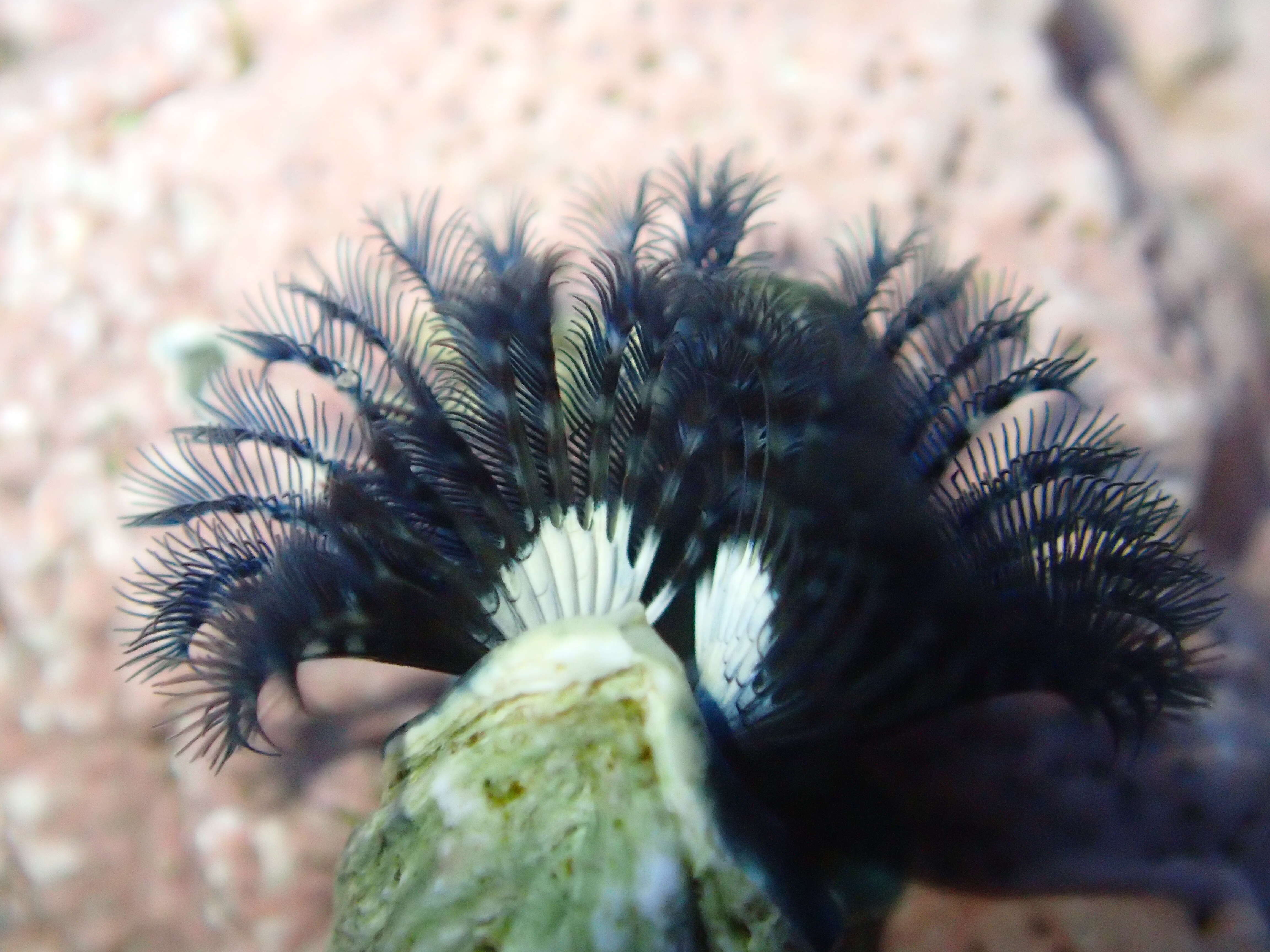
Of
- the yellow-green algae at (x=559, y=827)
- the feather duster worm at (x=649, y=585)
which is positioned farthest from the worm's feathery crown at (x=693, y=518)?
the yellow-green algae at (x=559, y=827)

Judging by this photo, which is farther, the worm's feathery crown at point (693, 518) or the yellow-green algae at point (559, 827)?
the worm's feathery crown at point (693, 518)

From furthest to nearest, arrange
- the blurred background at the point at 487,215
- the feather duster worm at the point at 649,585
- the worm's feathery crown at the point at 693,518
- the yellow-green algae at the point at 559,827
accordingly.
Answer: the blurred background at the point at 487,215, the worm's feathery crown at the point at 693,518, the feather duster worm at the point at 649,585, the yellow-green algae at the point at 559,827

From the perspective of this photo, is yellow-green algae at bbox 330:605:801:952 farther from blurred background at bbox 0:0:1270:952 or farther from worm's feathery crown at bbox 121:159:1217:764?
blurred background at bbox 0:0:1270:952

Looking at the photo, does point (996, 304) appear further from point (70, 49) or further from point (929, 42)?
point (70, 49)

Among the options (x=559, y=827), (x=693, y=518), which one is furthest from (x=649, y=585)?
(x=559, y=827)

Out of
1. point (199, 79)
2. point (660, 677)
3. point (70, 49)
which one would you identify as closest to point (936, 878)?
point (660, 677)

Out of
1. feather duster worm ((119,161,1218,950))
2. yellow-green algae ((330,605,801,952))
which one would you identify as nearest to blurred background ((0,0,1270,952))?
feather duster worm ((119,161,1218,950))

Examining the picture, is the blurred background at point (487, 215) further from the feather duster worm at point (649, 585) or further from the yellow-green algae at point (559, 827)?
the yellow-green algae at point (559, 827)
